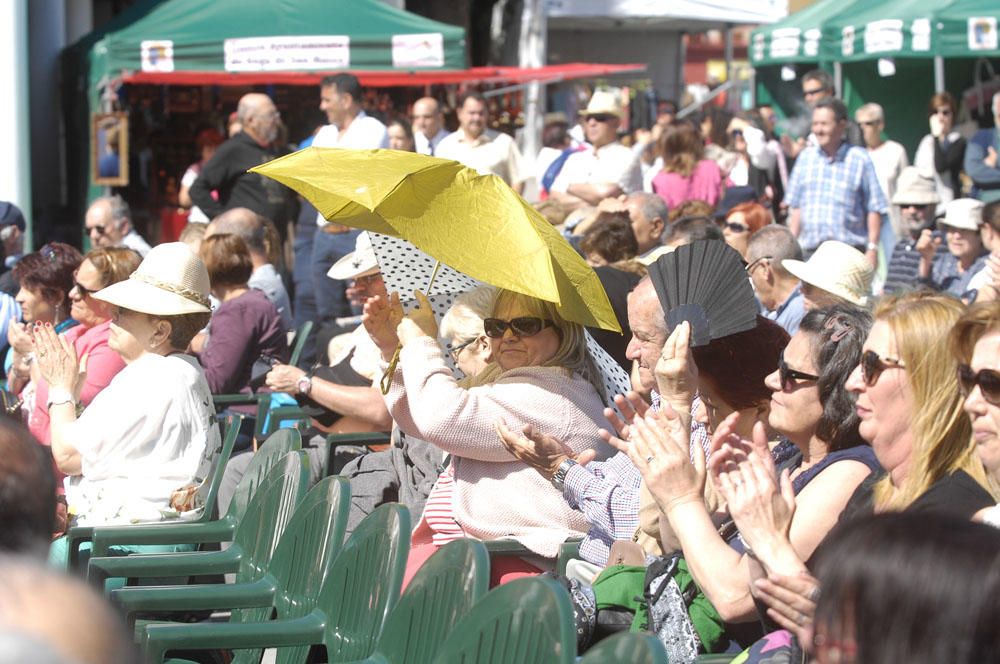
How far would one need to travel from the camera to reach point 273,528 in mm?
4336

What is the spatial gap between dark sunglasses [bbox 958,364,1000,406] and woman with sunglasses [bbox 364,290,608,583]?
139cm

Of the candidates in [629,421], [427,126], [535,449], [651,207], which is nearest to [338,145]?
[427,126]

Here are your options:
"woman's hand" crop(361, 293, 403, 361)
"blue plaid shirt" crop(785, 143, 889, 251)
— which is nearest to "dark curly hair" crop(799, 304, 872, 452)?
"woman's hand" crop(361, 293, 403, 361)

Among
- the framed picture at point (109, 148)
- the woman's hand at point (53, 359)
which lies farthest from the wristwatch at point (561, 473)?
the framed picture at point (109, 148)

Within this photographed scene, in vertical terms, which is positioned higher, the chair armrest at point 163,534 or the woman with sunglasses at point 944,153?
the woman with sunglasses at point 944,153

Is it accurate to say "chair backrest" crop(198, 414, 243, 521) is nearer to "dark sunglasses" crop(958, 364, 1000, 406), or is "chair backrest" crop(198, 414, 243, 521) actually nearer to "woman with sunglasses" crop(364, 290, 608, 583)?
"woman with sunglasses" crop(364, 290, 608, 583)

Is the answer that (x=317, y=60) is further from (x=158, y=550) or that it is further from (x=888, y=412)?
(x=888, y=412)

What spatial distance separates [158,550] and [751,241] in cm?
353

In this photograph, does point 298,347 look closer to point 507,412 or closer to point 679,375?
point 507,412

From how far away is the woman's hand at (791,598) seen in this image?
289 cm

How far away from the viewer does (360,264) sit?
6410 mm

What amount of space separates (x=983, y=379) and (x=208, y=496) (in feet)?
9.32

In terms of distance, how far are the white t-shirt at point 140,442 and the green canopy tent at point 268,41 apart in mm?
9404

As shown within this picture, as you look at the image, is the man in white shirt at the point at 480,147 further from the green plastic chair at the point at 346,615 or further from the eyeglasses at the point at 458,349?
the green plastic chair at the point at 346,615
